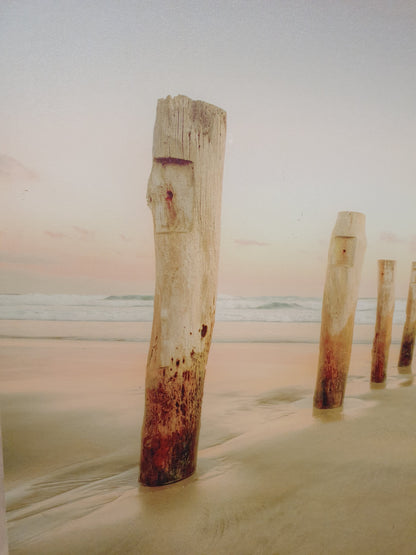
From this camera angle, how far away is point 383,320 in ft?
20.0

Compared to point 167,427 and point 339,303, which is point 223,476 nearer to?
point 167,427

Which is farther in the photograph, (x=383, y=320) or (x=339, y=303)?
(x=383, y=320)

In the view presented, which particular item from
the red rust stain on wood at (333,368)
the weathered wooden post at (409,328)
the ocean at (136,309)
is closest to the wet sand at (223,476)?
the red rust stain on wood at (333,368)

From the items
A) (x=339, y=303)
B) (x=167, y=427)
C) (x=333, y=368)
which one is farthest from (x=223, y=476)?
(x=339, y=303)

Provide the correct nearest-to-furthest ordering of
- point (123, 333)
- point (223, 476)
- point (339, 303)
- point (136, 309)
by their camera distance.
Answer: point (223, 476) → point (339, 303) → point (123, 333) → point (136, 309)

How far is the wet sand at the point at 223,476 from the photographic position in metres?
1.75

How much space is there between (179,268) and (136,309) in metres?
18.7

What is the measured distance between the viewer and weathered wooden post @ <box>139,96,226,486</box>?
2219mm

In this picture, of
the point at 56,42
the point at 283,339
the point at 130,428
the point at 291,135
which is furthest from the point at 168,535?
the point at 283,339

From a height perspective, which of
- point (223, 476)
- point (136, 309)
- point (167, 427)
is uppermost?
point (167, 427)

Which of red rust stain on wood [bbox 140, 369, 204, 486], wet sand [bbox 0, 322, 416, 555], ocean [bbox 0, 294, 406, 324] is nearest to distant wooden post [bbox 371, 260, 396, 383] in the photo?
wet sand [bbox 0, 322, 416, 555]

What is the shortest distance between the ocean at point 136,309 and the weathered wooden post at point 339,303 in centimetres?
1338

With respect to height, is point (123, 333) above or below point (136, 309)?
below

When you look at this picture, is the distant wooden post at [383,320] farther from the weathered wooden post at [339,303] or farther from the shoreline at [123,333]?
the shoreline at [123,333]
